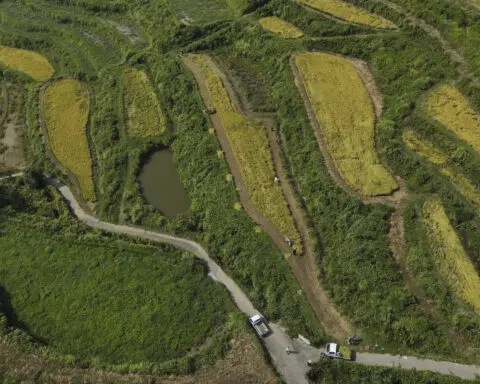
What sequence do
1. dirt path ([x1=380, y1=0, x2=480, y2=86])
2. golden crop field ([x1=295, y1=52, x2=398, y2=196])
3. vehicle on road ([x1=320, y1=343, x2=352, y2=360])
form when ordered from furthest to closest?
dirt path ([x1=380, y1=0, x2=480, y2=86])
golden crop field ([x1=295, y1=52, x2=398, y2=196])
vehicle on road ([x1=320, y1=343, x2=352, y2=360])

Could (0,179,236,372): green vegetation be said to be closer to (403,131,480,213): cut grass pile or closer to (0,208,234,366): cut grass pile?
(0,208,234,366): cut grass pile

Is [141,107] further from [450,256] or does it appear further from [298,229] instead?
[450,256]

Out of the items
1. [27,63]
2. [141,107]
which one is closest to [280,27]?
[141,107]

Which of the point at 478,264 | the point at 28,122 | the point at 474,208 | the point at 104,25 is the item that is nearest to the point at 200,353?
the point at 478,264

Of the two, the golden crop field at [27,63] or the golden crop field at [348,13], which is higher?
the golden crop field at [348,13]

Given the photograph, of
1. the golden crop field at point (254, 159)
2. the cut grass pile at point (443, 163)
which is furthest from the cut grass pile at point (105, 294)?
the cut grass pile at point (443, 163)

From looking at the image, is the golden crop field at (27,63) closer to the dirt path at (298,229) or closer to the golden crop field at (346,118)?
the dirt path at (298,229)

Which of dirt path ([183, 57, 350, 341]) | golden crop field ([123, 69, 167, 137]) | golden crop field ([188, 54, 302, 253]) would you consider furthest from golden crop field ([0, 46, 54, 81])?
dirt path ([183, 57, 350, 341])
